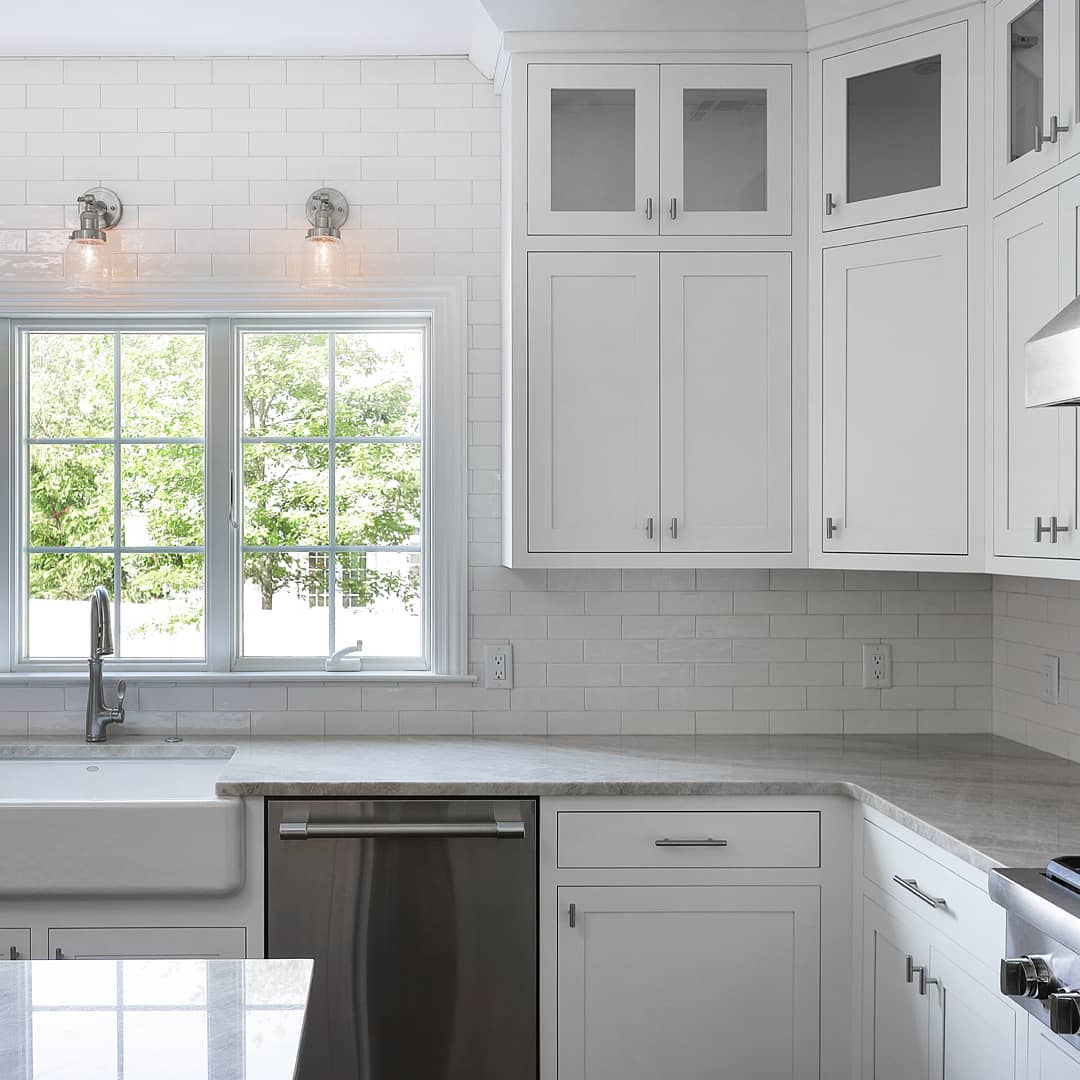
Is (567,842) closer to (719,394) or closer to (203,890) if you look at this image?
(203,890)

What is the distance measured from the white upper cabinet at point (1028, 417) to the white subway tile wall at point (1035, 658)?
424mm

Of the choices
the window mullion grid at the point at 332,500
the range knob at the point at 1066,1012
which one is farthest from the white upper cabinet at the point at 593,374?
the range knob at the point at 1066,1012

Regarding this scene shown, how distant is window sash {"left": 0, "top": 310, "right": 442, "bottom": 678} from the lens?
3039 mm

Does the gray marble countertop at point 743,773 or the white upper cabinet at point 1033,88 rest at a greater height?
the white upper cabinet at point 1033,88

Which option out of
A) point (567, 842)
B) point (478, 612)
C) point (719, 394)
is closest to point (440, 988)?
point (567, 842)

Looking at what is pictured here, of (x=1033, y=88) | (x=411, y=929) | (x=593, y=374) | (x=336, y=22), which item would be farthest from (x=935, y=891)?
(x=336, y=22)

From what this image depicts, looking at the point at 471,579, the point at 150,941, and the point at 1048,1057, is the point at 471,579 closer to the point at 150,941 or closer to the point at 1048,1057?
the point at 150,941

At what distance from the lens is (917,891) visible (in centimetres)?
202

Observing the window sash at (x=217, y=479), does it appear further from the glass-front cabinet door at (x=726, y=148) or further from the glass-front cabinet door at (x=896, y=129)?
the glass-front cabinet door at (x=896, y=129)

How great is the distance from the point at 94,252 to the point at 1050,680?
9.20 feet

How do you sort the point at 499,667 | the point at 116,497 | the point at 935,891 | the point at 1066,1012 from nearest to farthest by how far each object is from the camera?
the point at 1066,1012, the point at 935,891, the point at 499,667, the point at 116,497

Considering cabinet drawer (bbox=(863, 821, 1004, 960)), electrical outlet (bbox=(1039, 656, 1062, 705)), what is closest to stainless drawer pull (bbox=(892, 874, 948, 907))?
cabinet drawer (bbox=(863, 821, 1004, 960))

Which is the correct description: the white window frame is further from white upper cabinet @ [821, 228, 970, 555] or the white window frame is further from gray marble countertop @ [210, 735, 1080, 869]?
white upper cabinet @ [821, 228, 970, 555]

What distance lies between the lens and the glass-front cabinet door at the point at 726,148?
265 centimetres
